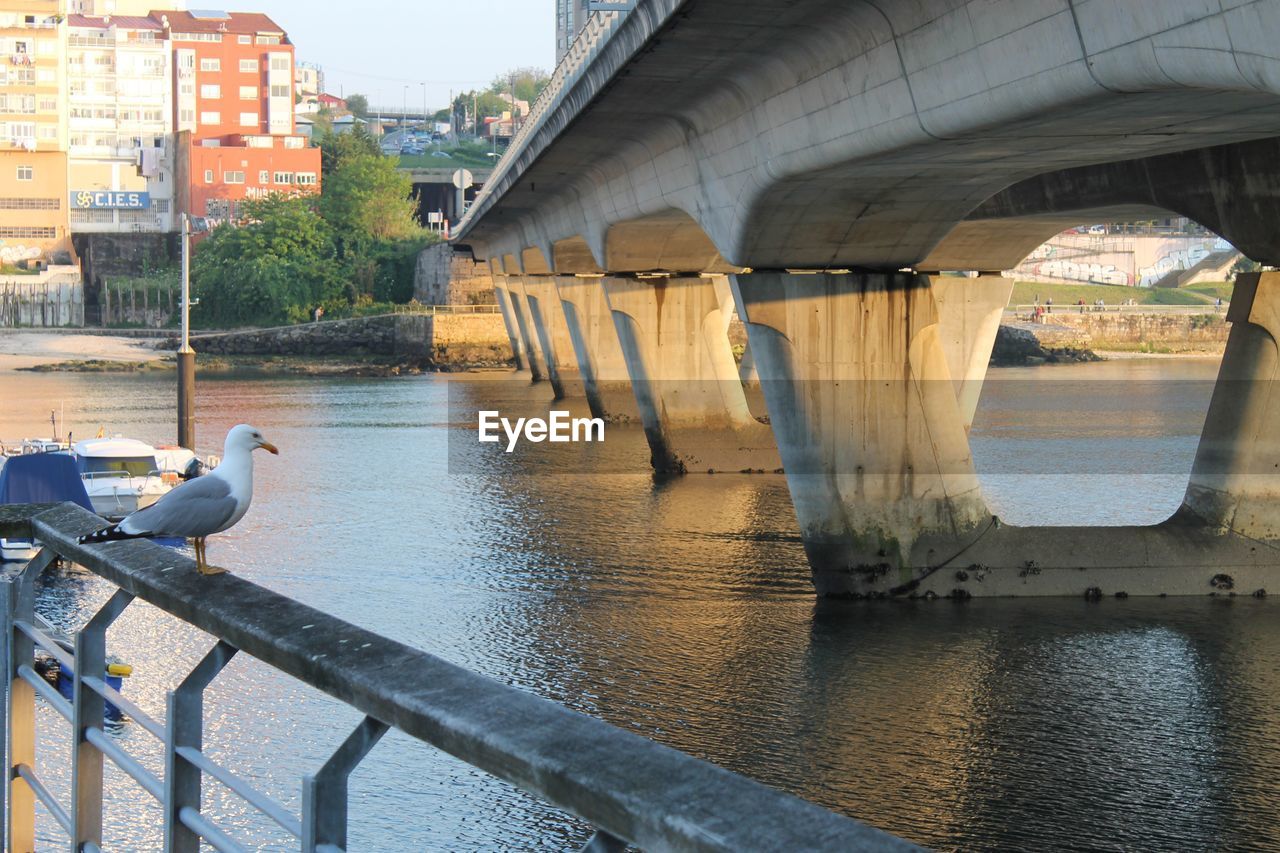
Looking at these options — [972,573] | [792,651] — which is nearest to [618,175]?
[972,573]

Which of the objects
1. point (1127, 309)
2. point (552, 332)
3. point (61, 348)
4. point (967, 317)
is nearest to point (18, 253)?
point (61, 348)

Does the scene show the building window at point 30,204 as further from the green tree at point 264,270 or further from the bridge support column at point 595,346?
the bridge support column at point 595,346

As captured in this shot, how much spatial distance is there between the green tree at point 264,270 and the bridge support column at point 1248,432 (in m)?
81.8

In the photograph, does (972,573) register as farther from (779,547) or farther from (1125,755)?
(1125,755)

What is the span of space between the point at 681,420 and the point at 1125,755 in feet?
82.2

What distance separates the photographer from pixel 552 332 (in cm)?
6762

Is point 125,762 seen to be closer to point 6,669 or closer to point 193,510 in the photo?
point 6,669

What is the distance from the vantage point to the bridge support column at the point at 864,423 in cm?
2262

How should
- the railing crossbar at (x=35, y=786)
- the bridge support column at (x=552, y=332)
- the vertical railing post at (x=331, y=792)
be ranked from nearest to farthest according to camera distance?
the vertical railing post at (x=331, y=792), the railing crossbar at (x=35, y=786), the bridge support column at (x=552, y=332)

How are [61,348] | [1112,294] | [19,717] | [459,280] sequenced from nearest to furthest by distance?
[19,717]
[61,348]
[459,280]
[1112,294]

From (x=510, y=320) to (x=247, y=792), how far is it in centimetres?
8108

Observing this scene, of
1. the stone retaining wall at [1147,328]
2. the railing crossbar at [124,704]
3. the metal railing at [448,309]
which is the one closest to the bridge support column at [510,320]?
the metal railing at [448,309]

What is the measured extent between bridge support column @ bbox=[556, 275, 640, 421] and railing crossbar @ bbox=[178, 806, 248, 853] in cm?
4893

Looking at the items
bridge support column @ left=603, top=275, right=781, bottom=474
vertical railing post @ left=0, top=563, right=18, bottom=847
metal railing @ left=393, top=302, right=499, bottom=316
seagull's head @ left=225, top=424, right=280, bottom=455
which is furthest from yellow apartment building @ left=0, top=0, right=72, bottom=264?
vertical railing post @ left=0, top=563, right=18, bottom=847
